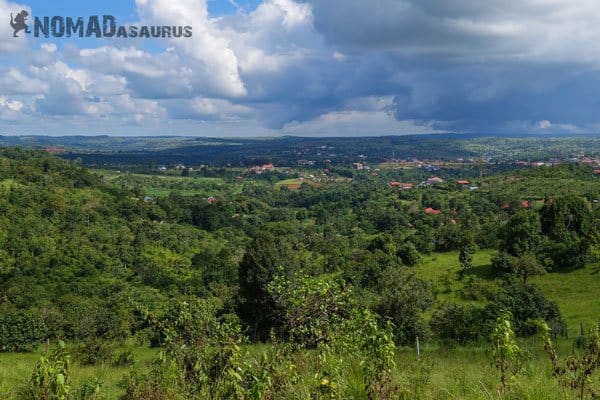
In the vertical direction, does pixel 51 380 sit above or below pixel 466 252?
above

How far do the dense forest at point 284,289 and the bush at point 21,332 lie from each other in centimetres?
9

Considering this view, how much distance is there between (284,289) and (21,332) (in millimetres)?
24588

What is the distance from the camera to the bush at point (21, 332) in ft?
82.7

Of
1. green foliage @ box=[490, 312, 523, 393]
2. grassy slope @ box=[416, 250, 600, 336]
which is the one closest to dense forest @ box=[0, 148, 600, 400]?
green foliage @ box=[490, 312, 523, 393]

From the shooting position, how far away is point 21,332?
84.7 feet

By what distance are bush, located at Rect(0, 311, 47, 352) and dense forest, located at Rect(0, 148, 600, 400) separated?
3.5 inches

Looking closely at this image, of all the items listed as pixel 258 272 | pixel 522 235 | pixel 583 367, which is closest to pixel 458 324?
pixel 258 272

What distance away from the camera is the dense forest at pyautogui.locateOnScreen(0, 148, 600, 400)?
17.6 feet

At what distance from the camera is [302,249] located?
5206 cm

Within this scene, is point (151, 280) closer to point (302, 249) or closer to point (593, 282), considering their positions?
point (302, 249)

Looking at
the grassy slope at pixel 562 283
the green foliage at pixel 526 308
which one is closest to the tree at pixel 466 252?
the grassy slope at pixel 562 283

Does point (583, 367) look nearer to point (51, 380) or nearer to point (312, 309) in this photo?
point (312, 309)

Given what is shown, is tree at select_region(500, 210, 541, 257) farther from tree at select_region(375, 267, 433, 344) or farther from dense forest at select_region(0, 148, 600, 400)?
tree at select_region(375, 267, 433, 344)

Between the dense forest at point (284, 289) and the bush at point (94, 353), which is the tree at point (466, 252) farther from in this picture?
the bush at point (94, 353)
